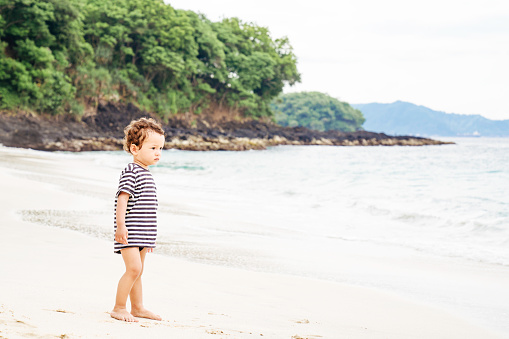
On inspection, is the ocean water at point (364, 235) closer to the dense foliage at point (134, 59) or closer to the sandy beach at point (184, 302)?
the sandy beach at point (184, 302)

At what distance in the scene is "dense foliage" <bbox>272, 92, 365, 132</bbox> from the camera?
117500 mm

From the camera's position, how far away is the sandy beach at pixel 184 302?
2.47m

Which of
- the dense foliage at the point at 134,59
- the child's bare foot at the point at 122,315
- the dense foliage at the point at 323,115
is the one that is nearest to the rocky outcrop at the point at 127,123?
the dense foliage at the point at 134,59

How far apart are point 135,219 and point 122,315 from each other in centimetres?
49

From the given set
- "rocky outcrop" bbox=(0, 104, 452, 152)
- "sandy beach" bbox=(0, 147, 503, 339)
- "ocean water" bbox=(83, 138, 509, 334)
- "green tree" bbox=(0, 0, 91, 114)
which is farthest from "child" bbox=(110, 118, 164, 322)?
"green tree" bbox=(0, 0, 91, 114)

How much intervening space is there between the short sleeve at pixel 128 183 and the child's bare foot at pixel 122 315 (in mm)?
594

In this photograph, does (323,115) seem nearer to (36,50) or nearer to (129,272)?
(36,50)

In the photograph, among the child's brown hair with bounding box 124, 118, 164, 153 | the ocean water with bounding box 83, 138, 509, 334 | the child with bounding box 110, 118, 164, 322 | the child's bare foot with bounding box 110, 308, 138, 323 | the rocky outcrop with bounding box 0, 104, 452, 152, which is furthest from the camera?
the rocky outcrop with bounding box 0, 104, 452, 152

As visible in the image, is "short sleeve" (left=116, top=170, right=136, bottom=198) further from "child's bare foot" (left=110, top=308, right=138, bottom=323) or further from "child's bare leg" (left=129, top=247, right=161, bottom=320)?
"child's bare foot" (left=110, top=308, right=138, bottom=323)

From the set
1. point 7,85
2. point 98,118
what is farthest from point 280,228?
point 98,118

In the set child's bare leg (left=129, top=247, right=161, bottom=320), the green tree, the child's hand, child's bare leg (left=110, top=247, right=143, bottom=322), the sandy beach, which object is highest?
the green tree

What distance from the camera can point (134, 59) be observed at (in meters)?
50.1

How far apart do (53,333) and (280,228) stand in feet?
19.4

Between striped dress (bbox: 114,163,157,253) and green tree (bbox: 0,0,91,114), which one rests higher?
green tree (bbox: 0,0,91,114)
